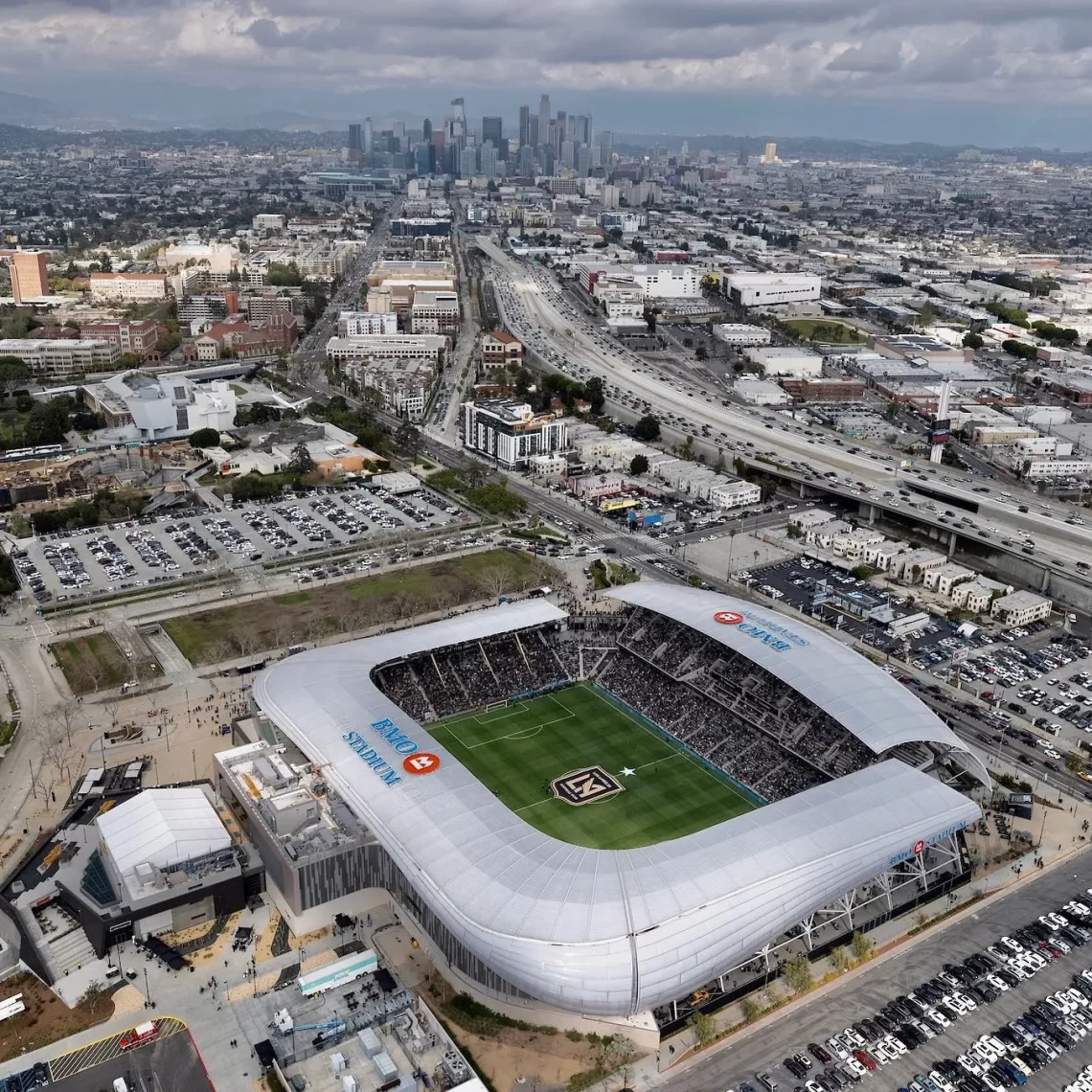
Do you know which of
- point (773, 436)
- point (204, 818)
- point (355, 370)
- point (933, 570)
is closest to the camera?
point (204, 818)

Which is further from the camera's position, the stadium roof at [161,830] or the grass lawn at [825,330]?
the grass lawn at [825,330]

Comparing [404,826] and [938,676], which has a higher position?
[404,826]

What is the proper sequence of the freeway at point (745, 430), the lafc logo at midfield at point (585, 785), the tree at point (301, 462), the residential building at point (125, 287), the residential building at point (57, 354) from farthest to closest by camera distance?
the residential building at point (125, 287)
the residential building at point (57, 354)
the tree at point (301, 462)
the freeway at point (745, 430)
the lafc logo at midfield at point (585, 785)

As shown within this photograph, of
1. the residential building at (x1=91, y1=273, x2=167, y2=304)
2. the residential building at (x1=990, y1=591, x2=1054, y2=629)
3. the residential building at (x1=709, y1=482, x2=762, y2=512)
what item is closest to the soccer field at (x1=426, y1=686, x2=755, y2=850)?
the residential building at (x1=990, y1=591, x2=1054, y2=629)

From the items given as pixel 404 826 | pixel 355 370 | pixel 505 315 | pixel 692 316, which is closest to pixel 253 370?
pixel 355 370

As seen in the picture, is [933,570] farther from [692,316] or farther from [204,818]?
[692,316]

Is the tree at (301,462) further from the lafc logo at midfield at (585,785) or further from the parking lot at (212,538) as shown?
the lafc logo at midfield at (585,785)

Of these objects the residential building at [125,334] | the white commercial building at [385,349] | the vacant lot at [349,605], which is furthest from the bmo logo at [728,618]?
the residential building at [125,334]
